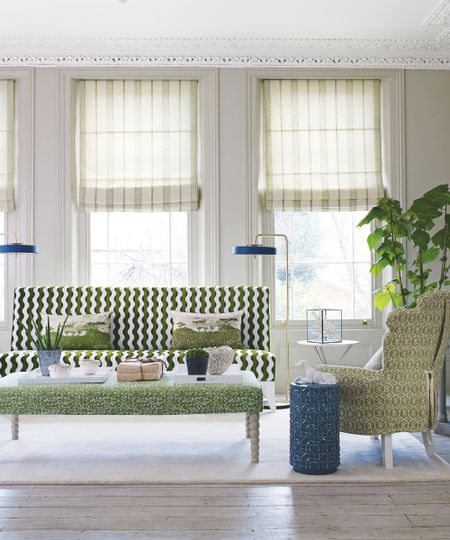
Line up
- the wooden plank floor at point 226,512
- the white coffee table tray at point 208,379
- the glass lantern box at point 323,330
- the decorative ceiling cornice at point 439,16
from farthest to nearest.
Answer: the glass lantern box at point 323,330 < the decorative ceiling cornice at point 439,16 < the white coffee table tray at point 208,379 < the wooden plank floor at point 226,512

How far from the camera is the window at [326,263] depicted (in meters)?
7.23

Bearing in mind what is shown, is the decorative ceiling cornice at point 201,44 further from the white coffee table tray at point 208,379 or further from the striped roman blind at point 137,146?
the white coffee table tray at point 208,379

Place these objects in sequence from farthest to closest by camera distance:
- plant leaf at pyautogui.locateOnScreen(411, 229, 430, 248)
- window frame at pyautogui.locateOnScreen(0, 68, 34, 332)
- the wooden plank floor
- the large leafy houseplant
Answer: window frame at pyautogui.locateOnScreen(0, 68, 34, 332) → plant leaf at pyautogui.locateOnScreen(411, 229, 430, 248) → the large leafy houseplant → the wooden plank floor

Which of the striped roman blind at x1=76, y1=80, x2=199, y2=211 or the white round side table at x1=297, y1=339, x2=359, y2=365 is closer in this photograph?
the white round side table at x1=297, y1=339, x2=359, y2=365

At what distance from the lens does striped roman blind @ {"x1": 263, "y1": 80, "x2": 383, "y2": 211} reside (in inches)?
280

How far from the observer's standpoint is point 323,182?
711cm

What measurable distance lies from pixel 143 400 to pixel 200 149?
3.44 m

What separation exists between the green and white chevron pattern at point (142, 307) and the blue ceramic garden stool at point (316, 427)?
2.34 m

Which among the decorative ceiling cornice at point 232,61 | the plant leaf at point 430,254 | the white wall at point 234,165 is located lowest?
the plant leaf at point 430,254

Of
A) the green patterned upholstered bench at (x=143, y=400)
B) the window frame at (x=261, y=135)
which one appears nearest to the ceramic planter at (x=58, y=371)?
the green patterned upholstered bench at (x=143, y=400)

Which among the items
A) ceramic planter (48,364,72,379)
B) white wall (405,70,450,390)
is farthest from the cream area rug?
white wall (405,70,450,390)

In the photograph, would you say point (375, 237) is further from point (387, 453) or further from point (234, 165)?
point (387, 453)

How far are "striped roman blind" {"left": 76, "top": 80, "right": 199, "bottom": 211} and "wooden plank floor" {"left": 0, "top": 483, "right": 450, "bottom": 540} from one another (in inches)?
144

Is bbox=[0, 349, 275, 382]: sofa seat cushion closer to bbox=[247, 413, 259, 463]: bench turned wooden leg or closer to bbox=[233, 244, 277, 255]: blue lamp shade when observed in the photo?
bbox=[233, 244, 277, 255]: blue lamp shade
